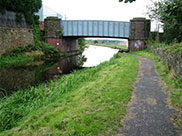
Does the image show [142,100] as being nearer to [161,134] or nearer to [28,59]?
[161,134]

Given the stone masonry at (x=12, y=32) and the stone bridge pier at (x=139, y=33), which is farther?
the stone bridge pier at (x=139, y=33)

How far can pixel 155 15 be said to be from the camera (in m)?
27.5

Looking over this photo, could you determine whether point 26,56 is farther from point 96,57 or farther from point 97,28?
point 97,28

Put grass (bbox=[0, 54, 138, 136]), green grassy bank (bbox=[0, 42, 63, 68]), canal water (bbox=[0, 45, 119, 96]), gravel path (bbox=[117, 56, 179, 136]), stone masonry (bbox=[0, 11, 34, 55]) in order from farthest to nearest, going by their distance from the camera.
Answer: stone masonry (bbox=[0, 11, 34, 55]), green grassy bank (bbox=[0, 42, 63, 68]), canal water (bbox=[0, 45, 119, 96]), grass (bbox=[0, 54, 138, 136]), gravel path (bbox=[117, 56, 179, 136])

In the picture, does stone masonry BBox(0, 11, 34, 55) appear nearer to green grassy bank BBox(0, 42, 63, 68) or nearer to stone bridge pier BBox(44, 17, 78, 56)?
green grassy bank BBox(0, 42, 63, 68)

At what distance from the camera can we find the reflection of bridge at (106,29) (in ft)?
101

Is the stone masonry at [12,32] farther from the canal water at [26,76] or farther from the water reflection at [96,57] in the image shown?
the water reflection at [96,57]

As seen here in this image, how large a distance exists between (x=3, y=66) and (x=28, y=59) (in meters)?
4.07

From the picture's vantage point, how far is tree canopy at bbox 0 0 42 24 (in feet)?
73.3

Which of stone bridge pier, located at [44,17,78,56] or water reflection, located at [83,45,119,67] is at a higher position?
stone bridge pier, located at [44,17,78,56]

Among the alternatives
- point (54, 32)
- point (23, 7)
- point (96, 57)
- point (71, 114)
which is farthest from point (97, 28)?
point (71, 114)

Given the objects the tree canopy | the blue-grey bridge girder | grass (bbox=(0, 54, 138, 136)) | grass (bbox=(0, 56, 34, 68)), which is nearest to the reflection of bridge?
the blue-grey bridge girder

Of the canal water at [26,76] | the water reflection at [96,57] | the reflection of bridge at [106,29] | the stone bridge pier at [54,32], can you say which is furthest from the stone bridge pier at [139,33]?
the canal water at [26,76]

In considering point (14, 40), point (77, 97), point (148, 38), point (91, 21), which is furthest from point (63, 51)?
point (77, 97)
